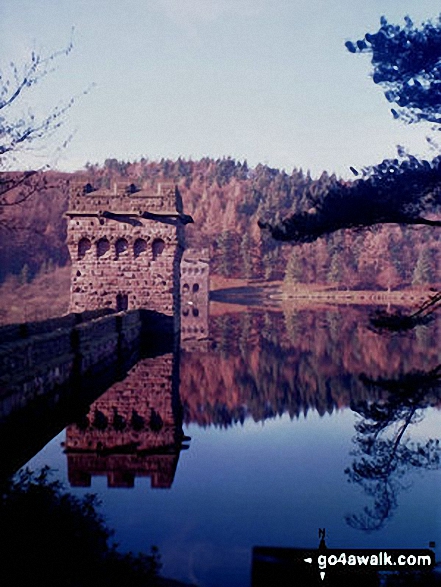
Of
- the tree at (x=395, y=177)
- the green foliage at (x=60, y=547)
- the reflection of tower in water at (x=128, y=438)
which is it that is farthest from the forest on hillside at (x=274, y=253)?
the green foliage at (x=60, y=547)

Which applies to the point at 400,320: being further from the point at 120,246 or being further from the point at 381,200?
the point at 120,246

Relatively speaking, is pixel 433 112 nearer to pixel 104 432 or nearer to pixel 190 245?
pixel 104 432

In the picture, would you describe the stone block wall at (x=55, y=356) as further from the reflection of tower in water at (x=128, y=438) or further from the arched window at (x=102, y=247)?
the arched window at (x=102, y=247)

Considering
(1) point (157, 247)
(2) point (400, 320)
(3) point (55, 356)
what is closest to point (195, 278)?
(1) point (157, 247)

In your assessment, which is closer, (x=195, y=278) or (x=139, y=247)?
(x=139, y=247)

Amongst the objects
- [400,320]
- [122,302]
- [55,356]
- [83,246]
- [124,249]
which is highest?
[83,246]

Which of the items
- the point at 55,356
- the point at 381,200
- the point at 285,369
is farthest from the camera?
the point at 285,369

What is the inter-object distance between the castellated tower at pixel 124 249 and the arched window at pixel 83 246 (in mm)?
55

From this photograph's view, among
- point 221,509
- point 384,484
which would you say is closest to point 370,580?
point 221,509

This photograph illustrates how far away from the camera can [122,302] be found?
22500 millimetres

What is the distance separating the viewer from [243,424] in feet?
35.5

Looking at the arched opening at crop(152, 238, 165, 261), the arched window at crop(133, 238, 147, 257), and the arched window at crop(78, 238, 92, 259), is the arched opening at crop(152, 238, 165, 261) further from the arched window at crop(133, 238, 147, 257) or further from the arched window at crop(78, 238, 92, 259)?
the arched window at crop(78, 238, 92, 259)

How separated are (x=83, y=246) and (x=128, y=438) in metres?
15.3

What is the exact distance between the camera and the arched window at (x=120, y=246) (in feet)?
73.8
